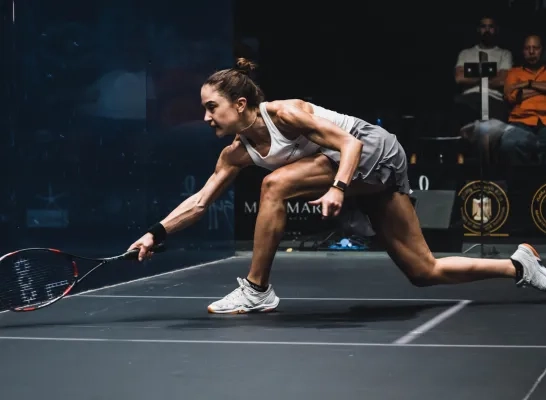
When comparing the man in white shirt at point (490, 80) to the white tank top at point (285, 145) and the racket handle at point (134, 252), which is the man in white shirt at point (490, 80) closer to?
the white tank top at point (285, 145)

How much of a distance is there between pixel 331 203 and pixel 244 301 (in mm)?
903

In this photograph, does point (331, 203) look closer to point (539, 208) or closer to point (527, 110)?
point (539, 208)

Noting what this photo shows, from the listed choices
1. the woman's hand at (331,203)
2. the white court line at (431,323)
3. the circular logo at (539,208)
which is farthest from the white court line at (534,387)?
the circular logo at (539,208)

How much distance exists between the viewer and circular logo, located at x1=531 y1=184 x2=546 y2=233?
1072cm

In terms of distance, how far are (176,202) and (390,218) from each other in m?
3.03

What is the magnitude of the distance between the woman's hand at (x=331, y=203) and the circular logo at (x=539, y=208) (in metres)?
5.90

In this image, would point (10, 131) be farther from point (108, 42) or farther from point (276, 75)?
point (276, 75)

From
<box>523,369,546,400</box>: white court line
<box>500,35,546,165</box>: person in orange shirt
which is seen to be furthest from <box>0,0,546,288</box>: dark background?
<box>523,369,546,400</box>: white court line

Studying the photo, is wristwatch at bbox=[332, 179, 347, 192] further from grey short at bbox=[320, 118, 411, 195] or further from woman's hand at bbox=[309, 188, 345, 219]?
grey short at bbox=[320, 118, 411, 195]

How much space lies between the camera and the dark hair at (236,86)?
557cm

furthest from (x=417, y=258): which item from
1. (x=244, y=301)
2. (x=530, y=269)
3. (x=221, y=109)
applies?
(x=221, y=109)

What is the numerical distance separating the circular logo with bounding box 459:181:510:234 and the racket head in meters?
5.20

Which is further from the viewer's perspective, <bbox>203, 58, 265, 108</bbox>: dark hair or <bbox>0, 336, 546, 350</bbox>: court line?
<bbox>203, 58, 265, 108</bbox>: dark hair

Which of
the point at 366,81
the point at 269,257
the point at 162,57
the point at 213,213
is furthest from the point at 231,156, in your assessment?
the point at 366,81
